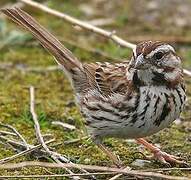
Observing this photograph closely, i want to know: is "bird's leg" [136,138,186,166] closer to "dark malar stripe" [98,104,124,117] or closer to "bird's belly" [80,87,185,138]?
"bird's belly" [80,87,185,138]

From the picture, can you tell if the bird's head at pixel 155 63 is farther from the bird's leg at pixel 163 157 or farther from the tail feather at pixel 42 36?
the tail feather at pixel 42 36

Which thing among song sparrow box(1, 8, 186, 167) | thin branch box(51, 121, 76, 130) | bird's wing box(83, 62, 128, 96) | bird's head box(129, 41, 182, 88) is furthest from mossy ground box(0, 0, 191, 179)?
bird's head box(129, 41, 182, 88)

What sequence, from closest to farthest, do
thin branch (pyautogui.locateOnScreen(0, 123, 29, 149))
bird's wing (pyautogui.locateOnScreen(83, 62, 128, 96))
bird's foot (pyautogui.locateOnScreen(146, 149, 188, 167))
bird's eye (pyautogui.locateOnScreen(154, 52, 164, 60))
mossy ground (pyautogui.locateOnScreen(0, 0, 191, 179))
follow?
Result: bird's eye (pyautogui.locateOnScreen(154, 52, 164, 60))
bird's wing (pyautogui.locateOnScreen(83, 62, 128, 96))
bird's foot (pyautogui.locateOnScreen(146, 149, 188, 167))
thin branch (pyautogui.locateOnScreen(0, 123, 29, 149))
mossy ground (pyautogui.locateOnScreen(0, 0, 191, 179))

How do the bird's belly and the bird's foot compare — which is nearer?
the bird's belly

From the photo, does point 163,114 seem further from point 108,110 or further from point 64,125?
point 64,125

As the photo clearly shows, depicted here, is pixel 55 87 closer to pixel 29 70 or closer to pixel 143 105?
pixel 29 70

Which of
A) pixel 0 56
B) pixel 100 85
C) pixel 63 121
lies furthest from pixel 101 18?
pixel 100 85

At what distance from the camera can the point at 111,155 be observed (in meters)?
4.95

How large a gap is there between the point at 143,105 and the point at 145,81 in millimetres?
161

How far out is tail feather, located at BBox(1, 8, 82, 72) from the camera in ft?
17.6

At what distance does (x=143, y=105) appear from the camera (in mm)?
4637

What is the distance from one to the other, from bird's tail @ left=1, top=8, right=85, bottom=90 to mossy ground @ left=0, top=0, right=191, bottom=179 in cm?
53

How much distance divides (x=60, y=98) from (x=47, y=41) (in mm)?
1145

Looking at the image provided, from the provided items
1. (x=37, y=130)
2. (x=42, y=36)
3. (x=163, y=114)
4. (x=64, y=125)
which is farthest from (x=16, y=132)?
(x=163, y=114)
